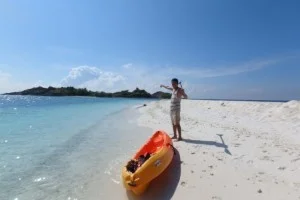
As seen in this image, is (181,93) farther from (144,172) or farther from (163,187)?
(144,172)

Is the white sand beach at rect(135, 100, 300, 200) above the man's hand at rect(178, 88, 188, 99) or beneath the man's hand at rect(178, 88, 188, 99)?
beneath

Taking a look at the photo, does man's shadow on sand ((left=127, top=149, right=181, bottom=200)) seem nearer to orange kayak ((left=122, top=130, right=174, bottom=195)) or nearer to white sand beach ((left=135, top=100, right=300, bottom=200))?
white sand beach ((left=135, top=100, right=300, bottom=200))

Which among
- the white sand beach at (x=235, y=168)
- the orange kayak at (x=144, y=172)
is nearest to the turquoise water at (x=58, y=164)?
the orange kayak at (x=144, y=172)

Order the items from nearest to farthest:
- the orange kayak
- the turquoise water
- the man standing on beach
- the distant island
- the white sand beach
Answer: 1. the orange kayak
2. the white sand beach
3. the turquoise water
4. the man standing on beach
5. the distant island

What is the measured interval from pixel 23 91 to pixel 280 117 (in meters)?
188

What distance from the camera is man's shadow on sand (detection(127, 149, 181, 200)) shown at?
4.73 m

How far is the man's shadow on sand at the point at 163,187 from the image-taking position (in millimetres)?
4734

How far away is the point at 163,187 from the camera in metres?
5.07

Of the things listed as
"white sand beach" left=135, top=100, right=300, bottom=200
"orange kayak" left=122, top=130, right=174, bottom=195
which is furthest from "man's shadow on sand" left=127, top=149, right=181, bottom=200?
"orange kayak" left=122, top=130, right=174, bottom=195

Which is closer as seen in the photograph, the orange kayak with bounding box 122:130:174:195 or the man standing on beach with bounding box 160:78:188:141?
the orange kayak with bounding box 122:130:174:195

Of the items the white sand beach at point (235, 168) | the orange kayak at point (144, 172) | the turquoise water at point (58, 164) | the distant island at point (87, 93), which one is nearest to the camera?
the orange kayak at point (144, 172)

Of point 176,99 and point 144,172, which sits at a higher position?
point 176,99

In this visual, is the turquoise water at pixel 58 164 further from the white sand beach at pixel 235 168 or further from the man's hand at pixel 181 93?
the man's hand at pixel 181 93

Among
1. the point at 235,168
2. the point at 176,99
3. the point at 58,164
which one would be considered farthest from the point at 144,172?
the point at 176,99
